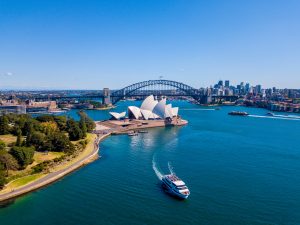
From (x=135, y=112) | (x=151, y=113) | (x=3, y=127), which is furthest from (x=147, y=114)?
(x=3, y=127)

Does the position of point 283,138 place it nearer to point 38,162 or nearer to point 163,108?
point 163,108

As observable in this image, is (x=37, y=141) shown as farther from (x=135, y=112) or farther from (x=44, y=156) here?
(x=135, y=112)

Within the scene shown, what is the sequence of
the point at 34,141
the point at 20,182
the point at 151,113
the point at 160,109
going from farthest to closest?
the point at 151,113 → the point at 160,109 → the point at 34,141 → the point at 20,182

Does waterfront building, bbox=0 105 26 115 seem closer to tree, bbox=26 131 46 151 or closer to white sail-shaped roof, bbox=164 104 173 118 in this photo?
white sail-shaped roof, bbox=164 104 173 118

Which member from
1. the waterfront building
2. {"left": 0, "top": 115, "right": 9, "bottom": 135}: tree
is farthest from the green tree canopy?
the waterfront building

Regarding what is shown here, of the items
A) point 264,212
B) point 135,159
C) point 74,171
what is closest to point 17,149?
point 74,171

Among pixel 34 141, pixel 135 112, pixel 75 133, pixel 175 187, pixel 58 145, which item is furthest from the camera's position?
pixel 135 112

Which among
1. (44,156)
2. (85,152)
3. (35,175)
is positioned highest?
(44,156)
